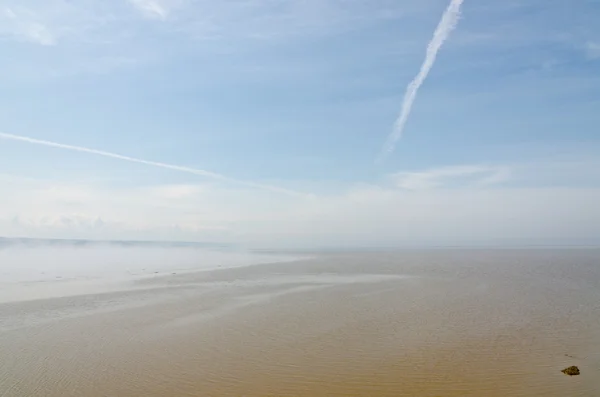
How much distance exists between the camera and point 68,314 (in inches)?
805

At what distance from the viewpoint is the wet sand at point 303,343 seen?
11500 mm

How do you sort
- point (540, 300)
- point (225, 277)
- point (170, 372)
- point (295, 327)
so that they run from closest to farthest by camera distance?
1. point (170, 372)
2. point (295, 327)
3. point (540, 300)
4. point (225, 277)

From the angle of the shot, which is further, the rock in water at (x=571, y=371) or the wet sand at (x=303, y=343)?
the rock in water at (x=571, y=371)

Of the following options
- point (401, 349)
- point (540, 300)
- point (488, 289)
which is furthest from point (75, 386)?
point (488, 289)

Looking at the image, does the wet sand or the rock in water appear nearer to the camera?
the wet sand

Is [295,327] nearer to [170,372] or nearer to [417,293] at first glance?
[170,372]

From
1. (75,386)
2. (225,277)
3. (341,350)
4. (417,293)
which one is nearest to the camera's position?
(75,386)

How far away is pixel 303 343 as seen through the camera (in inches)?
610

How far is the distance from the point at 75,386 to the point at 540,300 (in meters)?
23.4

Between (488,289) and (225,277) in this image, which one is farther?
(225,277)

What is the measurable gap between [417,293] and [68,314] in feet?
65.0

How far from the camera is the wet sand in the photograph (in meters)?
11.5

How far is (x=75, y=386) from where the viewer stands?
37.7 ft

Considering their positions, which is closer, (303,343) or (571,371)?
(571,371)
